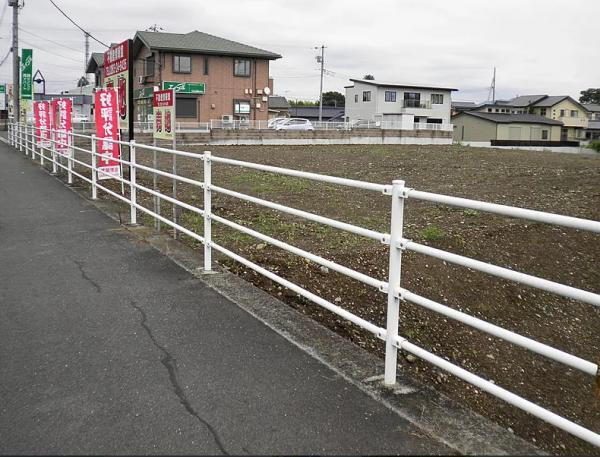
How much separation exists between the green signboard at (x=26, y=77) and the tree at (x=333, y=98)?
72333 millimetres

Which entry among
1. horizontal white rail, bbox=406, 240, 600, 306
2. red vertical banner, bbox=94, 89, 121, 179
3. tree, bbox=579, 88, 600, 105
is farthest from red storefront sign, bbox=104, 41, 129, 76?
tree, bbox=579, 88, 600, 105

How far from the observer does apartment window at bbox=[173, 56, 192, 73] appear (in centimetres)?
4209

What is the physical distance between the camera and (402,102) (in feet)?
190

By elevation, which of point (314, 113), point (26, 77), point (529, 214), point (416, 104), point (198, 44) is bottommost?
point (529, 214)

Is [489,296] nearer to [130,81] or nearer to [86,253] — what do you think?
[86,253]

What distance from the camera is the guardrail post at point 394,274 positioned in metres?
3.05

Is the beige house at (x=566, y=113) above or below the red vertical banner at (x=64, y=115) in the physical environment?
above

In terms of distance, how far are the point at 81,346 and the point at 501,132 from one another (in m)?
57.2

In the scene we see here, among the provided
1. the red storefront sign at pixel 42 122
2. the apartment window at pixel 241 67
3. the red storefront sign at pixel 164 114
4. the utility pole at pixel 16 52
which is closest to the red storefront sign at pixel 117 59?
the red storefront sign at pixel 164 114

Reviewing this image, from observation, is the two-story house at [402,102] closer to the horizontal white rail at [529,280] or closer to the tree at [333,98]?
the tree at [333,98]

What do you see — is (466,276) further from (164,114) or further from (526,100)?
(526,100)

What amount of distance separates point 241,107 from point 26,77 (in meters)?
18.8

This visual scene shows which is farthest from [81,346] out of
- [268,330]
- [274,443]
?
[274,443]

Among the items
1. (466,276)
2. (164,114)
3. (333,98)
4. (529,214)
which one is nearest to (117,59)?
(164,114)
